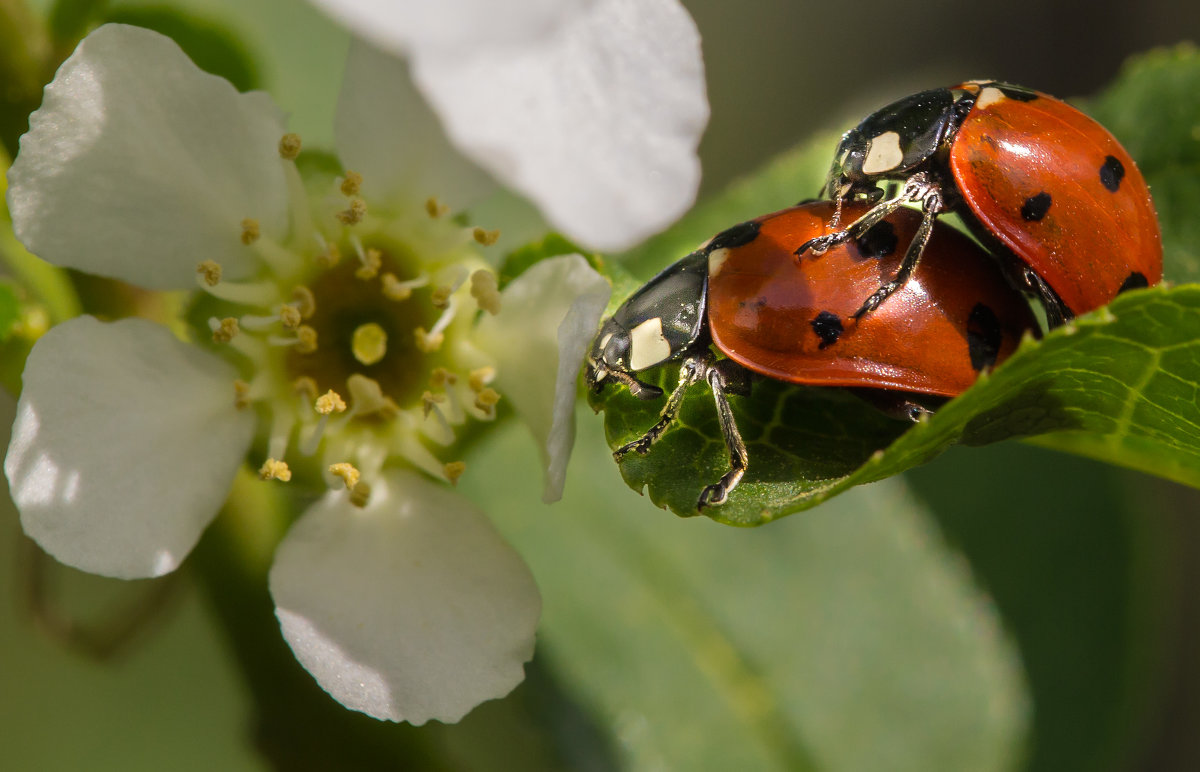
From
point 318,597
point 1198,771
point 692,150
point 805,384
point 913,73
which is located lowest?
point 1198,771

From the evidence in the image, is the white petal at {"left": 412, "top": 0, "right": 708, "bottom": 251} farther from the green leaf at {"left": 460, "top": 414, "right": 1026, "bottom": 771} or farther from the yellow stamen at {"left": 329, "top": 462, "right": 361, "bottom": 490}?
the green leaf at {"left": 460, "top": 414, "right": 1026, "bottom": 771}

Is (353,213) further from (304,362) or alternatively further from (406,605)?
(406,605)

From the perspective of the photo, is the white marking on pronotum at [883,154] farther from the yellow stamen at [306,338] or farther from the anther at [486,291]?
the yellow stamen at [306,338]

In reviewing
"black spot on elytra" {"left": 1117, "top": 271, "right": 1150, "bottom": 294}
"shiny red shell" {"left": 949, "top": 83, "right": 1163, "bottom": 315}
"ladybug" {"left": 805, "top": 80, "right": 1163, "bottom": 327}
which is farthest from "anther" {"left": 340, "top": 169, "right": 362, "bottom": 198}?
"black spot on elytra" {"left": 1117, "top": 271, "right": 1150, "bottom": 294}

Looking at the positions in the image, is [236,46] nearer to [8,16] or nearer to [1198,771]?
[8,16]

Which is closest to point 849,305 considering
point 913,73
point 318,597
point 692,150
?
point 692,150

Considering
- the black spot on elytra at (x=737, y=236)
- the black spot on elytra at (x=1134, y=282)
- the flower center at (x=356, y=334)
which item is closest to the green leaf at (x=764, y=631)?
the flower center at (x=356, y=334)
